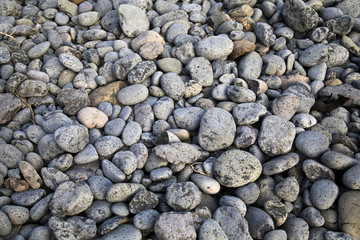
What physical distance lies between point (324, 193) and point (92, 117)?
2.66 m

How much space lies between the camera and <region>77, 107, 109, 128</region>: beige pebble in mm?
3542

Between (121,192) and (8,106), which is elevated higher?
(8,106)

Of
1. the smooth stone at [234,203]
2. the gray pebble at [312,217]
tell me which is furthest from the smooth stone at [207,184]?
the gray pebble at [312,217]

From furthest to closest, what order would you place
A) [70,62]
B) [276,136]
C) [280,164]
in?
1. [70,62]
2. [276,136]
3. [280,164]

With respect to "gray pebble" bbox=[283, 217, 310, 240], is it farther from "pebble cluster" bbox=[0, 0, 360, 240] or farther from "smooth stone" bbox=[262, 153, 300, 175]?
"smooth stone" bbox=[262, 153, 300, 175]

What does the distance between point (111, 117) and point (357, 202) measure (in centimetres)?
283

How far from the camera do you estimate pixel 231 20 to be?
4602mm

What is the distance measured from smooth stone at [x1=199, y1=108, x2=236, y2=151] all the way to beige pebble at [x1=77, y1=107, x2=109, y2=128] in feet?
3.85

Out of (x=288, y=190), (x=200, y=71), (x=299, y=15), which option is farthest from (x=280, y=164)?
(x=299, y=15)

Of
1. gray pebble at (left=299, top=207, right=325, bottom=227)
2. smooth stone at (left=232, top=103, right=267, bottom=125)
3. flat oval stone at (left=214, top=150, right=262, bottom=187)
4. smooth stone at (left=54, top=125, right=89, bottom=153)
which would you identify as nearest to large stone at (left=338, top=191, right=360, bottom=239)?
gray pebble at (left=299, top=207, right=325, bottom=227)

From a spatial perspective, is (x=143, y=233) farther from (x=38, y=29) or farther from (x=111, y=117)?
(x=38, y=29)

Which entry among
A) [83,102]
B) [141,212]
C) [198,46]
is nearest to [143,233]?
[141,212]

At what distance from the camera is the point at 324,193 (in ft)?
Answer: 10.1

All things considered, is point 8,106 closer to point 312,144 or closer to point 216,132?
point 216,132
